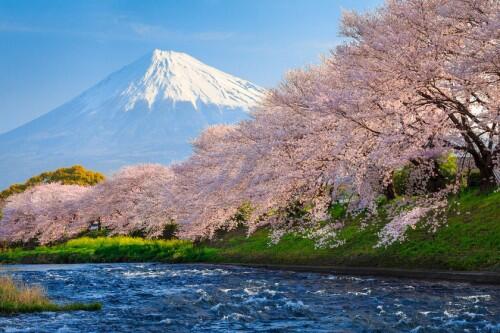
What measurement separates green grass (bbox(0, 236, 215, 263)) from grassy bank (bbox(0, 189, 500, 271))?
72 millimetres

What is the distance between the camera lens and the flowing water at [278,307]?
14008 millimetres

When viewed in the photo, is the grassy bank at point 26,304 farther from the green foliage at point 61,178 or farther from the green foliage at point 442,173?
the green foliage at point 61,178

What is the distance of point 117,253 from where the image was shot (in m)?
43.2

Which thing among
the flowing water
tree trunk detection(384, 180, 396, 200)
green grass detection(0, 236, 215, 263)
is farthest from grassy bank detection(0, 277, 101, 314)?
green grass detection(0, 236, 215, 263)

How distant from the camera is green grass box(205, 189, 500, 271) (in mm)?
21875

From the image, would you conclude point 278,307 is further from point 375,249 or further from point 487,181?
point 487,181

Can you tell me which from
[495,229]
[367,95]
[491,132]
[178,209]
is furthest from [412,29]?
[178,209]

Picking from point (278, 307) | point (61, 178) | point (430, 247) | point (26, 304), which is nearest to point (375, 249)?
point (430, 247)

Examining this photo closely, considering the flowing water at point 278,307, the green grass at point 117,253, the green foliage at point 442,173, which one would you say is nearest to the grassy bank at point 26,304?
the flowing water at point 278,307

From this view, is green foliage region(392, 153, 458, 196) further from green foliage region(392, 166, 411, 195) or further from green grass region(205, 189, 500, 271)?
green grass region(205, 189, 500, 271)

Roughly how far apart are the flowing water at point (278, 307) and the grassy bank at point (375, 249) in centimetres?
235

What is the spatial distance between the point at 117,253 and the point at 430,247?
25.5 metres

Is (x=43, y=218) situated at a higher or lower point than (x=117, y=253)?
higher

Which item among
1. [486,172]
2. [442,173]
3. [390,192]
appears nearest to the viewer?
[486,172]
